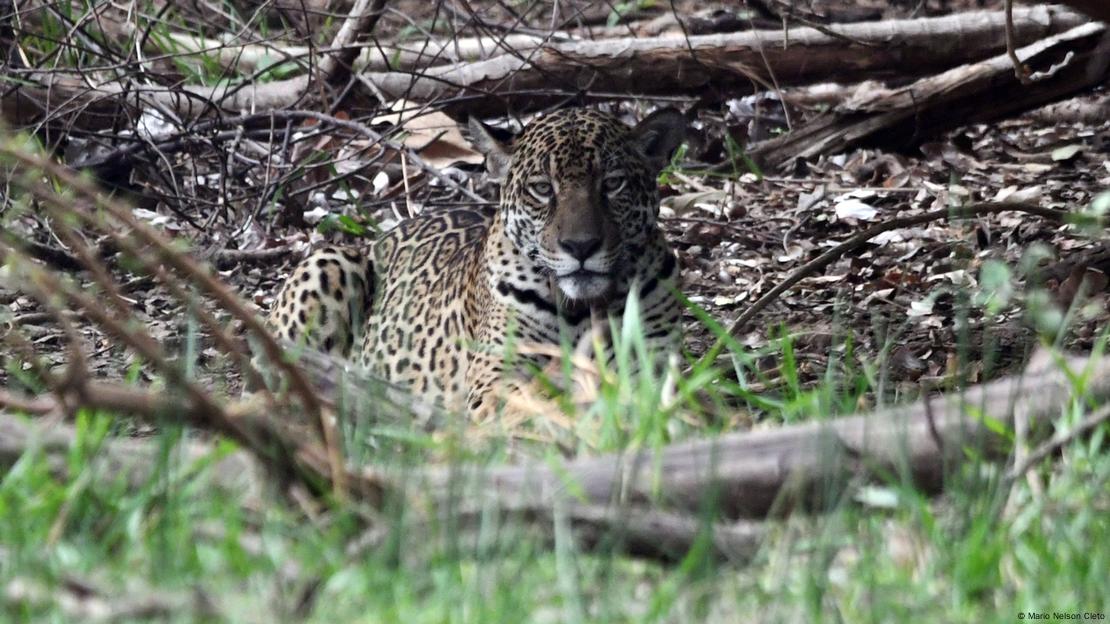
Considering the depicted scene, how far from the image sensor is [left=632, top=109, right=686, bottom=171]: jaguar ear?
22.6 feet

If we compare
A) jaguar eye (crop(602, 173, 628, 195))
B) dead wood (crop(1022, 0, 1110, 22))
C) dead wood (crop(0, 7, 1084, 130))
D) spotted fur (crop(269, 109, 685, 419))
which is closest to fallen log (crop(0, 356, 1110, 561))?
dead wood (crop(1022, 0, 1110, 22))

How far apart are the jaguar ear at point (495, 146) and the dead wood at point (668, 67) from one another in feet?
7.21

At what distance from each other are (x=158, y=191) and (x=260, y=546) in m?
6.70

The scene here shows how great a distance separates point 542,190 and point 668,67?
3174mm

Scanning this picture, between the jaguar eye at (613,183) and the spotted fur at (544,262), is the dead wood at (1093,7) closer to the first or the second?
the spotted fur at (544,262)

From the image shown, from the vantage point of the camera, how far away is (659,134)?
22.9 feet

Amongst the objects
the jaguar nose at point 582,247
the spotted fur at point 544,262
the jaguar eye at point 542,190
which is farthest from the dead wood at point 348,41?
the jaguar nose at point 582,247

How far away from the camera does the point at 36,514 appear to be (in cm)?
359

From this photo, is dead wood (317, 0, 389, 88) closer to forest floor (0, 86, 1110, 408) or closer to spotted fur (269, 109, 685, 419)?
forest floor (0, 86, 1110, 408)

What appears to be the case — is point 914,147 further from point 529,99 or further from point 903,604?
point 903,604

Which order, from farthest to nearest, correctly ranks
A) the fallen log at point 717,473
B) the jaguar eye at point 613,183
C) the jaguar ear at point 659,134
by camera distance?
the jaguar ear at point 659,134 → the jaguar eye at point 613,183 → the fallen log at point 717,473

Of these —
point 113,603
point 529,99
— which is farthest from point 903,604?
point 529,99

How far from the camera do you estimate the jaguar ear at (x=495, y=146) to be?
23.4ft

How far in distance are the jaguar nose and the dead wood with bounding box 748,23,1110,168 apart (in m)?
3.85
